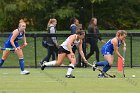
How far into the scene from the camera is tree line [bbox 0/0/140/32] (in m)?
39.6

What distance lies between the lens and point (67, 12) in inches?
1574

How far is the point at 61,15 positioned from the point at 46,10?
187 centimetres

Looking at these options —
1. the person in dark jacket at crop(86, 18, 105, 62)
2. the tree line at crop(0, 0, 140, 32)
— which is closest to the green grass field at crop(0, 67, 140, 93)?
the person in dark jacket at crop(86, 18, 105, 62)

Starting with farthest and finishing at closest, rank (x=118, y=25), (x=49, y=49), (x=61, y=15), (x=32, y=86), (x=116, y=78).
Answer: (x=118, y=25) → (x=61, y=15) → (x=49, y=49) → (x=116, y=78) → (x=32, y=86)

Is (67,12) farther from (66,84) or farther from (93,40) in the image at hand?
(66,84)

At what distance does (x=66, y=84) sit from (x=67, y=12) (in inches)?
952

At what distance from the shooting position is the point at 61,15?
3959cm

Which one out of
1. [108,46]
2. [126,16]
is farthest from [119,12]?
[108,46]

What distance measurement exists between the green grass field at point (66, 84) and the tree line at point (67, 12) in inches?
801

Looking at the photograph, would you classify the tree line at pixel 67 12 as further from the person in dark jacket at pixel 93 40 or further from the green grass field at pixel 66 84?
the green grass field at pixel 66 84

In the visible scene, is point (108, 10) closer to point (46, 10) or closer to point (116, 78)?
point (46, 10)

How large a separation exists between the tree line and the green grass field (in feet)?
66.7

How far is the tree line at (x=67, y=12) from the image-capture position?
1560 inches

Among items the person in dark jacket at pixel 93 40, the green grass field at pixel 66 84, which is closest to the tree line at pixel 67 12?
the person in dark jacket at pixel 93 40
